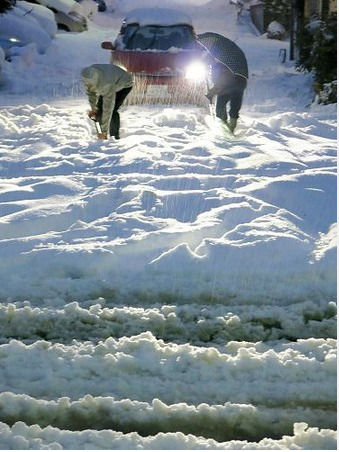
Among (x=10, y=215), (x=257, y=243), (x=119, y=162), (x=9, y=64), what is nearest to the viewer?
(x=257, y=243)

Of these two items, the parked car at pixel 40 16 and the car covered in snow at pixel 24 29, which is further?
the parked car at pixel 40 16

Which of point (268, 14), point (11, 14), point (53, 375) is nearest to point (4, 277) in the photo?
point (53, 375)

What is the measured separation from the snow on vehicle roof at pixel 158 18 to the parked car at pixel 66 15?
470 inches

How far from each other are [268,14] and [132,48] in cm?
2093

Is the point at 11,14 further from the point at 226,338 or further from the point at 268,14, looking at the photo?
the point at 226,338

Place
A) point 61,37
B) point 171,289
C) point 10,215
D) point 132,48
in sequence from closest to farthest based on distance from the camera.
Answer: point 171,289 < point 10,215 < point 132,48 < point 61,37

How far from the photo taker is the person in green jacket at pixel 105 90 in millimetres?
9391

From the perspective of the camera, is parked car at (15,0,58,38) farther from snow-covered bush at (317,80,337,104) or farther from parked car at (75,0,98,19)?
snow-covered bush at (317,80,337,104)

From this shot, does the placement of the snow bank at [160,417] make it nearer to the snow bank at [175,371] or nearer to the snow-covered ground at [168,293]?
the snow-covered ground at [168,293]

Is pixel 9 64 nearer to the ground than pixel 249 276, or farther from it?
nearer to the ground

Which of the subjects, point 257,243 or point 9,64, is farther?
point 9,64

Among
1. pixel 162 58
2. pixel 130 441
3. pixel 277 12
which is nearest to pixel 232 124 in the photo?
pixel 162 58

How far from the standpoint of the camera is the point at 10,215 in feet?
21.3

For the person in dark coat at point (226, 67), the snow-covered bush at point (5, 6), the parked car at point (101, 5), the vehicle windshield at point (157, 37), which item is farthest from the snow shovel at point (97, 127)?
the parked car at point (101, 5)
